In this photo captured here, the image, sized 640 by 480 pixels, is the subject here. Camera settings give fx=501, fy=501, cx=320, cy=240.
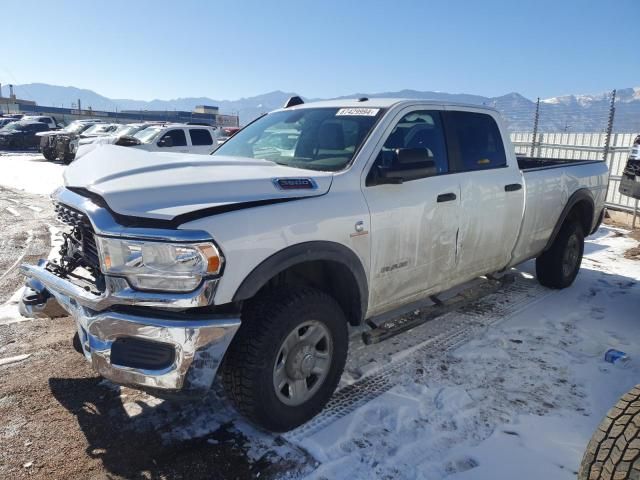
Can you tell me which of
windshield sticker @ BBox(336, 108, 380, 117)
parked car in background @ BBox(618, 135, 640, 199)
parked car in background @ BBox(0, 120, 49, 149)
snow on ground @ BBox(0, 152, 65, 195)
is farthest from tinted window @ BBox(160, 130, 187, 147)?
parked car in background @ BBox(0, 120, 49, 149)

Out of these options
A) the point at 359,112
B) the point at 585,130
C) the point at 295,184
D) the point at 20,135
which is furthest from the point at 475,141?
the point at 20,135

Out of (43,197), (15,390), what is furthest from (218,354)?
(43,197)

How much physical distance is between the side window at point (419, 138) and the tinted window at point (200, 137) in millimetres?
11814

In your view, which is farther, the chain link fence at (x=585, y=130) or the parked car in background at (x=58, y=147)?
the parked car in background at (x=58, y=147)

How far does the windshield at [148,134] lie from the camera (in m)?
14.6

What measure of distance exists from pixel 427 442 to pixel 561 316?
2.66 meters

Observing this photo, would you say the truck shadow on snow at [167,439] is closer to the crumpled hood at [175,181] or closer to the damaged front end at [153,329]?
the damaged front end at [153,329]

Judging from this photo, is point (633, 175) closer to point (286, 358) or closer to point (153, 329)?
point (286, 358)

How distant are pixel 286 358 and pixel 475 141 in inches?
102

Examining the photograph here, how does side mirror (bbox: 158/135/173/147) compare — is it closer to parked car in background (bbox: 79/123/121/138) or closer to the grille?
parked car in background (bbox: 79/123/121/138)

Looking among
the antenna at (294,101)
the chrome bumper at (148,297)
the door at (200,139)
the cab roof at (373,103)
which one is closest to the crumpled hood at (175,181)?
the chrome bumper at (148,297)

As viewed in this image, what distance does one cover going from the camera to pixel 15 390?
131 inches

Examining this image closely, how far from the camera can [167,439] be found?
111 inches

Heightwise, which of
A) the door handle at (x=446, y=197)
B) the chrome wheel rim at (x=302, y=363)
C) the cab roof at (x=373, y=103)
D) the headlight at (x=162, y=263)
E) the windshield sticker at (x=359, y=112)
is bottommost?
the chrome wheel rim at (x=302, y=363)
